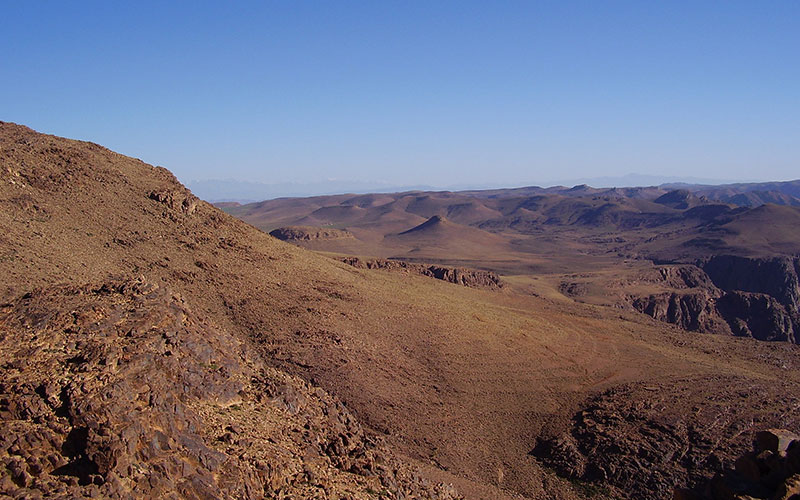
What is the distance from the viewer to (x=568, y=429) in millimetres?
23297

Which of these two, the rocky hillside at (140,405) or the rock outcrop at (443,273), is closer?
the rocky hillside at (140,405)

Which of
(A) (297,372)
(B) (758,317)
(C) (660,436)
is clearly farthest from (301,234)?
(C) (660,436)

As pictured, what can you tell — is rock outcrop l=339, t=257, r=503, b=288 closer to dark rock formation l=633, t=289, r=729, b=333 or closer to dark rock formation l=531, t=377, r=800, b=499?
dark rock formation l=633, t=289, r=729, b=333

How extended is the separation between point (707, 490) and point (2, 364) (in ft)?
45.8

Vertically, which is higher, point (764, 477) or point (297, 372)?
point (764, 477)

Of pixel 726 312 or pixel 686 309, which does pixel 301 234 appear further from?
pixel 726 312

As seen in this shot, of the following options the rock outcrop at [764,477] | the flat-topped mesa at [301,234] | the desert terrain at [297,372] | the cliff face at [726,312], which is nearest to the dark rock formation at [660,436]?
the desert terrain at [297,372]

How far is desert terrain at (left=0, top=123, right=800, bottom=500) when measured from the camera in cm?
1065

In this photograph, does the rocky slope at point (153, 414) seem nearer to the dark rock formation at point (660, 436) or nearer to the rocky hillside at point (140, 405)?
the rocky hillside at point (140, 405)

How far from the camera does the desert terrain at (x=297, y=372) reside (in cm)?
1065

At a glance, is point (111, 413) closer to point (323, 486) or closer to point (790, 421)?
point (323, 486)

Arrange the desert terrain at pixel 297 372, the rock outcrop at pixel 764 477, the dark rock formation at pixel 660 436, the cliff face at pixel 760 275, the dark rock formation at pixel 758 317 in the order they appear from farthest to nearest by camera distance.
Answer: the cliff face at pixel 760 275 → the dark rock formation at pixel 758 317 → the dark rock formation at pixel 660 436 → the desert terrain at pixel 297 372 → the rock outcrop at pixel 764 477

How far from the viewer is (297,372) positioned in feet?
79.2

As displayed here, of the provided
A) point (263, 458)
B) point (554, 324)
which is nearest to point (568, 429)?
point (554, 324)
